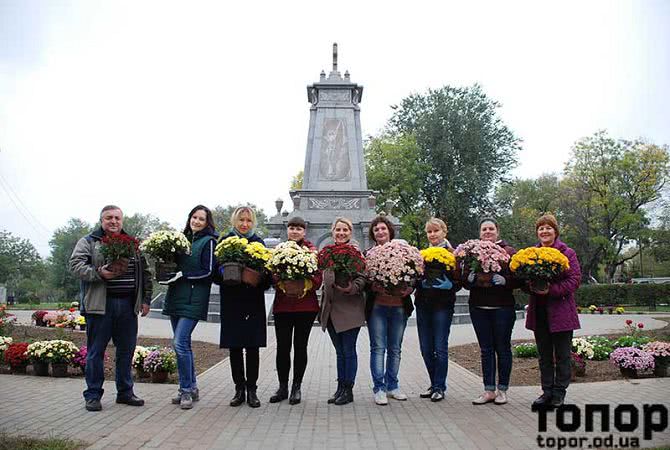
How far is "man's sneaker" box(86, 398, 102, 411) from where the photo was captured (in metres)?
6.18

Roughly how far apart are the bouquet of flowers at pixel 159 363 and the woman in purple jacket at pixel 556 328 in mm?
5070

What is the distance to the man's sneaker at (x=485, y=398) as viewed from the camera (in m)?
6.59

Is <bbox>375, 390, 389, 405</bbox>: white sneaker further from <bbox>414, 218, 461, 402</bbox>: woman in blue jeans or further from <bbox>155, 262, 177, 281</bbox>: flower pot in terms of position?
<bbox>155, 262, 177, 281</bbox>: flower pot

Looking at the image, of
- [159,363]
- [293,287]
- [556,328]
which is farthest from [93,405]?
[556,328]

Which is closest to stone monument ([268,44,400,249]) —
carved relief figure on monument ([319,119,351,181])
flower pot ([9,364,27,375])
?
carved relief figure on monument ([319,119,351,181])

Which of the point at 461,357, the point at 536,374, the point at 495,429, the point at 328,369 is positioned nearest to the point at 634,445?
the point at 495,429

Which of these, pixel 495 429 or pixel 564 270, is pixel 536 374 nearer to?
pixel 564 270

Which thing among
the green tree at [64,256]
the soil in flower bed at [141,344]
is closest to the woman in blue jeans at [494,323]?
the soil in flower bed at [141,344]

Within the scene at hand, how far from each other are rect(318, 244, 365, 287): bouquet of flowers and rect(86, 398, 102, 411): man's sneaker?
2.95 m

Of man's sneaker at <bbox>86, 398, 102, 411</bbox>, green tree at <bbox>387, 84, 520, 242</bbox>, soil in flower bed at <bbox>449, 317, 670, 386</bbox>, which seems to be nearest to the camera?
man's sneaker at <bbox>86, 398, 102, 411</bbox>

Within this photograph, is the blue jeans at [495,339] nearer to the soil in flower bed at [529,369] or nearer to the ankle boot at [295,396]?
the soil in flower bed at [529,369]

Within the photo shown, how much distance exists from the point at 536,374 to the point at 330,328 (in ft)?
13.2

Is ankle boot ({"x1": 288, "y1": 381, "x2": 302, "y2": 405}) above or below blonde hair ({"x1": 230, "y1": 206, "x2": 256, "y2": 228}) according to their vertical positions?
below

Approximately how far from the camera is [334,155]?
26.4m
